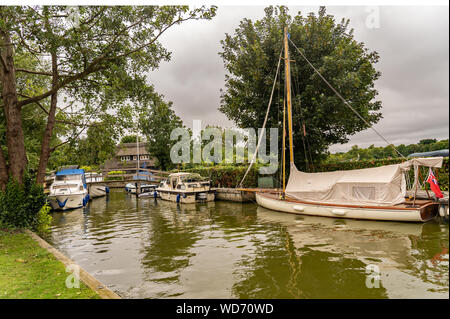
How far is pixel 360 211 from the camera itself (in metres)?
15.7

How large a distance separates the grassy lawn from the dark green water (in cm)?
134

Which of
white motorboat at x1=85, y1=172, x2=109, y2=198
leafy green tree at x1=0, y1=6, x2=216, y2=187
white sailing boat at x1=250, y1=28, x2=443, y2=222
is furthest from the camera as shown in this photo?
white motorboat at x1=85, y1=172, x2=109, y2=198

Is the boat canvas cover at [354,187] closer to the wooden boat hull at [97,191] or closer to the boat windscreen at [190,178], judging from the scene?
the boat windscreen at [190,178]

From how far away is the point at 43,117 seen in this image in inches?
831

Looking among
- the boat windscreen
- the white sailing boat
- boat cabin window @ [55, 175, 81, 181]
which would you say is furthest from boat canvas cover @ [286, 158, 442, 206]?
boat cabin window @ [55, 175, 81, 181]

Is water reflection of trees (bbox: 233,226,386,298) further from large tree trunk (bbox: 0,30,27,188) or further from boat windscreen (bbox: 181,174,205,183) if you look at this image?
boat windscreen (bbox: 181,174,205,183)

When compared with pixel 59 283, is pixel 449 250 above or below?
above

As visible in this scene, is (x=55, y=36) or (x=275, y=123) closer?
(x=55, y=36)

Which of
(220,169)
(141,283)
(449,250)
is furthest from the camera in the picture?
(220,169)

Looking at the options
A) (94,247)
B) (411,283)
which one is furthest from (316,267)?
(94,247)

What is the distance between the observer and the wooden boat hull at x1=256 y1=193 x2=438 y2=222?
14.2 metres

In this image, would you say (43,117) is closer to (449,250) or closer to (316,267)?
(316,267)
